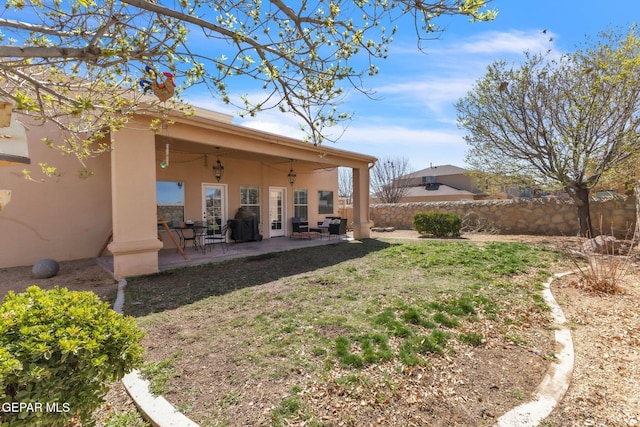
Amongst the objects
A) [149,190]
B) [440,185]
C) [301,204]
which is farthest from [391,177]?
[149,190]

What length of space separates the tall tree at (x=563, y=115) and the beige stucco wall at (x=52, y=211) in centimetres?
1156

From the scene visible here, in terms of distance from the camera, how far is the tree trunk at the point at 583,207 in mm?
9930

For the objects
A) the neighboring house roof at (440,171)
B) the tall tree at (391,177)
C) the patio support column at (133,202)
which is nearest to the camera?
the patio support column at (133,202)

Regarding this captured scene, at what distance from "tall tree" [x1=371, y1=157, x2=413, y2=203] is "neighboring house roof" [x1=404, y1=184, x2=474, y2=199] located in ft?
5.23

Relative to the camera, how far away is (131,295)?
4.99 m

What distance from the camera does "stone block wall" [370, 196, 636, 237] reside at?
35.8ft

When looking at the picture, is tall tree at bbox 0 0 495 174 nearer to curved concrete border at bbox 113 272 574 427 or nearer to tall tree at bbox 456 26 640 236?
curved concrete border at bbox 113 272 574 427

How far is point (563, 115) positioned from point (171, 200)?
469 inches

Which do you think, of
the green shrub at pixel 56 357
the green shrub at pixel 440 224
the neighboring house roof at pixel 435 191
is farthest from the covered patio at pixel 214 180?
the neighboring house roof at pixel 435 191

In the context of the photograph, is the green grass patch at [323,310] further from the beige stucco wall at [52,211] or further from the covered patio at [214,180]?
the beige stucco wall at [52,211]

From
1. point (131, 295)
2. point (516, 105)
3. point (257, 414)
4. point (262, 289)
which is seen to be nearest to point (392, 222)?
point (516, 105)

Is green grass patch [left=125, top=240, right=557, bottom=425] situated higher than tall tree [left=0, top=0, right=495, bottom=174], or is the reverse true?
tall tree [left=0, top=0, right=495, bottom=174]

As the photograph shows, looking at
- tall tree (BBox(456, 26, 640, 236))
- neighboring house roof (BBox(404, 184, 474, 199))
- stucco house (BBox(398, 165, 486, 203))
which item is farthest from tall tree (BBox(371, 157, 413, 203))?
tall tree (BBox(456, 26, 640, 236))

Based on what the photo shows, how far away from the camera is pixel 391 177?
26.4 metres
